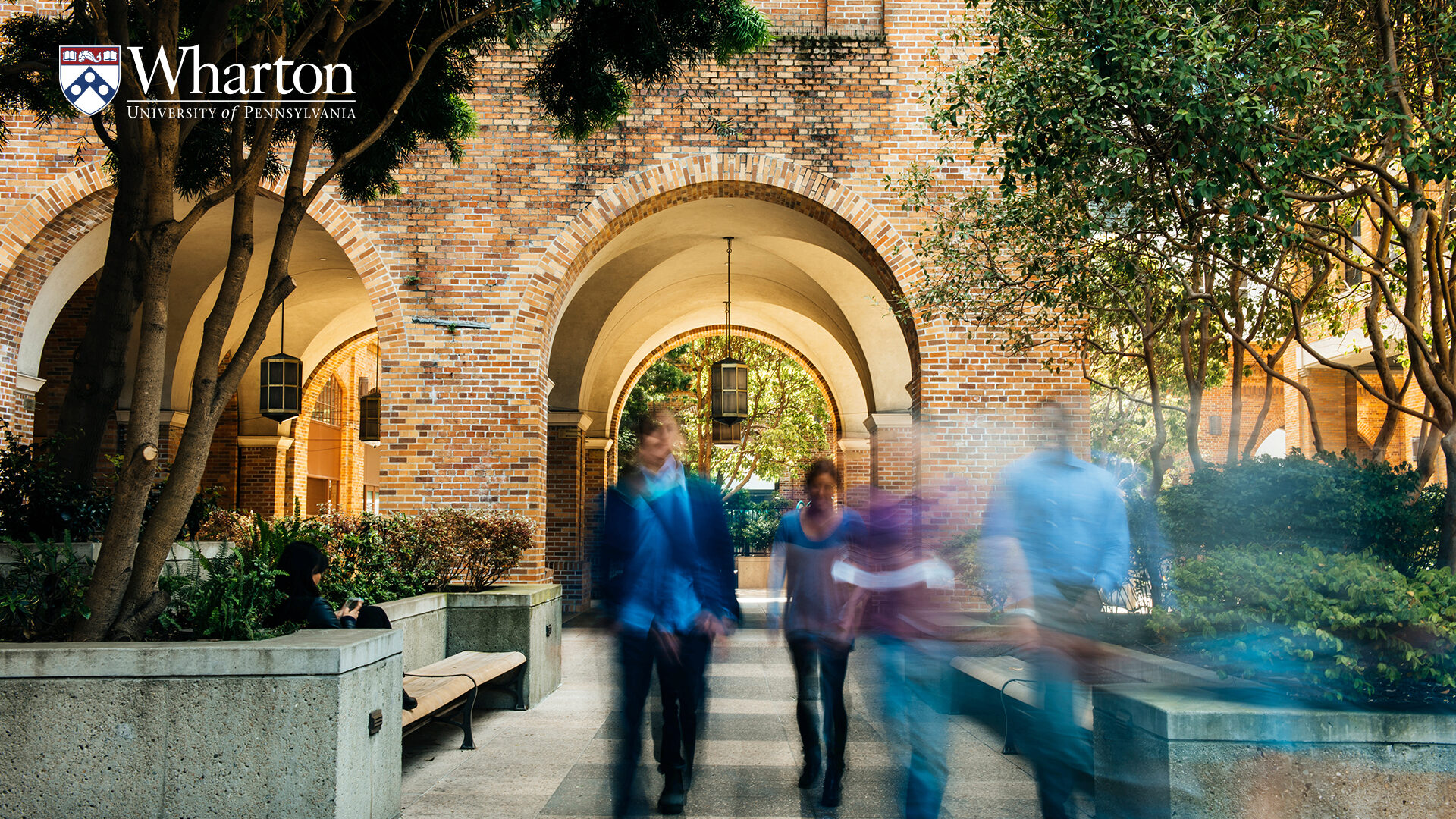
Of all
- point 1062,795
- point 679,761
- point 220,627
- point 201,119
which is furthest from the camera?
point 201,119

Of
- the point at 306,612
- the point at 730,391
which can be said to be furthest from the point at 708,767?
the point at 730,391

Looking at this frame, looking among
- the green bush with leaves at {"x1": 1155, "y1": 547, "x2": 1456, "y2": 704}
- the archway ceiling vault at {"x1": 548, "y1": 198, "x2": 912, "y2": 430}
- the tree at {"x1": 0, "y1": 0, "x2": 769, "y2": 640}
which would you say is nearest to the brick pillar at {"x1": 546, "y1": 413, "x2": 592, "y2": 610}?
the archway ceiling vault at {"x1": 548, "y1": 198, "x2": 912, "y2": 430}

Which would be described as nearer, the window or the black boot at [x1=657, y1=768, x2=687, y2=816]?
the black boot at [x1=657, y1=768, x2=687, y2=816]

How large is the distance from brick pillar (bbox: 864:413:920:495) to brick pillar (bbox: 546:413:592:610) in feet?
16.8

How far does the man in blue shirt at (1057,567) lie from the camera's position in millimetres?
4047

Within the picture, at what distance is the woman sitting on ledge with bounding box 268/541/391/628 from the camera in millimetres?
5867

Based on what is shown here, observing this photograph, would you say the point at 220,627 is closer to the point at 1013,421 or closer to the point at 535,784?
the point at 535,784

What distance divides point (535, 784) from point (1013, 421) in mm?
7206

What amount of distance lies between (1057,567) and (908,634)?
38.9 inches

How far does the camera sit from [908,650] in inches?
190

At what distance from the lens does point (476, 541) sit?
9555 millimetres

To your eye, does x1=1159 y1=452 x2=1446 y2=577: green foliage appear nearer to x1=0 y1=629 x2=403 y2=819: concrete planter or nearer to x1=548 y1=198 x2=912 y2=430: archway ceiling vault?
x1=0 y1=629 x2=403 y2=819: concrete planter

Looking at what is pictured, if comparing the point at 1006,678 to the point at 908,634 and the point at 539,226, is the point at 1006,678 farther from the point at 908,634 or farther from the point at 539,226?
the point at 539,226

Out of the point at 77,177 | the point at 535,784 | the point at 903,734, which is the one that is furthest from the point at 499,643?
the point at 77,177
